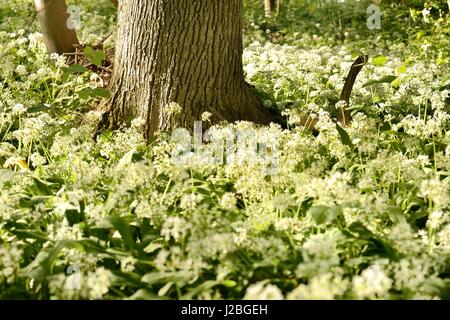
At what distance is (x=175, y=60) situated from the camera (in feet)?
14.7

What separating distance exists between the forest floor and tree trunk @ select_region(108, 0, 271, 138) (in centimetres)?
25

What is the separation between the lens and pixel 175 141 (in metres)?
4.23

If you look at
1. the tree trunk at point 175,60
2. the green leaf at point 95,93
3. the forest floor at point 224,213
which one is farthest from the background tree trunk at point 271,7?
the green leaf at point 95,93

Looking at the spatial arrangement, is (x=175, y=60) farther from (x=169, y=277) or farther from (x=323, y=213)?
(x=169, y=277)

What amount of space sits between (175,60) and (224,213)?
5.51ft

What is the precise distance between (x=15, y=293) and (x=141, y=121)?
1.68 metres

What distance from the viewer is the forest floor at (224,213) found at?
2605mm

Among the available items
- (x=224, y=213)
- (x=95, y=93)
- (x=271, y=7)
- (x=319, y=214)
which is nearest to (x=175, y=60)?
(x=95, y=93)

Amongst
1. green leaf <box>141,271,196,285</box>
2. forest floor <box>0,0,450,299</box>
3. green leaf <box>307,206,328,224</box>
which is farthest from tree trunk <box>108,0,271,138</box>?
green leaf <box>141,271,196,285</box>

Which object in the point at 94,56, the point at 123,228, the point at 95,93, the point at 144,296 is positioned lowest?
the point at 144,296

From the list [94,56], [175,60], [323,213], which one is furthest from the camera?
[94,56]

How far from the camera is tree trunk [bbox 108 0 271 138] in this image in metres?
4.47

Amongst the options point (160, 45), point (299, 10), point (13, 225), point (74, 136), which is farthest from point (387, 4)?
point (13, 225)
